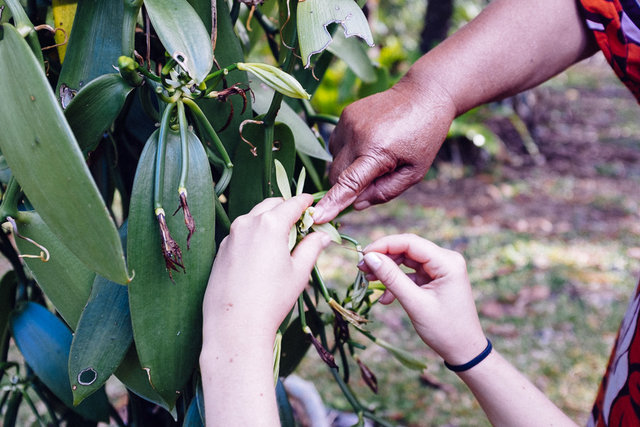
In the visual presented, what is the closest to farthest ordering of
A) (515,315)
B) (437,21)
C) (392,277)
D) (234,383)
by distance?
(234,383), (392,277), (515,315), (437,21)

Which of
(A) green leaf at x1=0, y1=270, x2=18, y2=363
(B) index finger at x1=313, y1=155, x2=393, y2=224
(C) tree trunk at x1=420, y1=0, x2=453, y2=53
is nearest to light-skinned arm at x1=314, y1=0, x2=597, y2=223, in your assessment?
(B) index finger at x1=313, y1=155, x2=393, y2=224

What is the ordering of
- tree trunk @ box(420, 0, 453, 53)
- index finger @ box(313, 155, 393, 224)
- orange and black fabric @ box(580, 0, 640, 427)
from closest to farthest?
index finger @ box(313, 155, 393, 224)
orange and black fabric @ box(580, 0, 640, 427)
tree trunk @ box(420, 0, 453, 53)

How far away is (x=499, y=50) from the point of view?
2.31ft

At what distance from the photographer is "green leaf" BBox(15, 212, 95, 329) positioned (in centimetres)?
45

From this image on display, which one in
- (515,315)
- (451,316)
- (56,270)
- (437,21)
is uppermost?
(56,270)

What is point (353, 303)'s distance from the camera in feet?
1.82

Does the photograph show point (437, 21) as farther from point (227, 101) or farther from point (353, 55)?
point (227, 101)

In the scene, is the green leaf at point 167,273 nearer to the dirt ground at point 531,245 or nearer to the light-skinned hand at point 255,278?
the light-skinned hand at point 255,278

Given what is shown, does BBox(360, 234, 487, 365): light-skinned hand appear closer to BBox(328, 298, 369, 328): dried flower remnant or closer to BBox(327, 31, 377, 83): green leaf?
BBox(328, 298, 369, 328): dried flower remnant

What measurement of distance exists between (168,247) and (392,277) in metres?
0.22

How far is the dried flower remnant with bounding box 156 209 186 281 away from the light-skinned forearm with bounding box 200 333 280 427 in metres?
0.06

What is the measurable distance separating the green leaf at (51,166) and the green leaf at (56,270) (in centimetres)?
12

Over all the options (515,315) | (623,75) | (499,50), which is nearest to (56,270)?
(499,50)

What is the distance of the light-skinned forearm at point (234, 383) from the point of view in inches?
16.8
